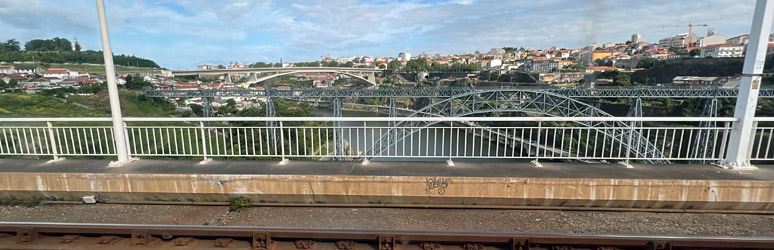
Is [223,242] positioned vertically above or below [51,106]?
above

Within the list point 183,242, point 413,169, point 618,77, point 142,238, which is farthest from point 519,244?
point 618,77

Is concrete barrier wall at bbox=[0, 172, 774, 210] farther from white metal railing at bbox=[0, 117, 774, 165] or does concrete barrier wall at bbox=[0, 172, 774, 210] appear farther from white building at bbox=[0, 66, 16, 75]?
white building at bbox=[0, 66, 16, 75]

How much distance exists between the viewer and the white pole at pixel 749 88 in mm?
4207

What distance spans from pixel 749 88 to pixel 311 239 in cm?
584

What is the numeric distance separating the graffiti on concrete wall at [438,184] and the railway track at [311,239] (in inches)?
42.0

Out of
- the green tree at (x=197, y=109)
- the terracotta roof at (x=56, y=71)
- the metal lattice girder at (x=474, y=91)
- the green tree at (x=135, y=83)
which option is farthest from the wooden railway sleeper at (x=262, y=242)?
the green tree at (x=197, y=109)

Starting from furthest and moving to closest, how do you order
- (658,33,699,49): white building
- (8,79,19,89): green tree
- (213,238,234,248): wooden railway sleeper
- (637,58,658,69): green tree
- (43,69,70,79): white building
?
(658,33,699,49): white building
(637,58,658,69): green tree
(43,69,70,79): white building
(8,79,19,89): green tree
(213,238,234,248): wooden railway sleeper

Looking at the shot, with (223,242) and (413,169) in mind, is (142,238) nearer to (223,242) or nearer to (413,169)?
(223,242)

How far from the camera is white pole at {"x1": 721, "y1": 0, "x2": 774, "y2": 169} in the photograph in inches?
166

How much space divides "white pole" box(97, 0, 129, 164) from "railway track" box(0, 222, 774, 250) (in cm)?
188

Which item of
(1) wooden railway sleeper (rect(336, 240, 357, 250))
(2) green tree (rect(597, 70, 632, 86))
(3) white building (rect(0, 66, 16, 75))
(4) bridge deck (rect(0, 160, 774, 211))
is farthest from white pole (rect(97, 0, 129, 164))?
(2) green tree (rect(597, 70, 632, 86))

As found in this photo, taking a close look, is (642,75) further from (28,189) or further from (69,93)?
(69,93)

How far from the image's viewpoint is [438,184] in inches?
167

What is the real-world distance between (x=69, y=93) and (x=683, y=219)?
37.4 m
